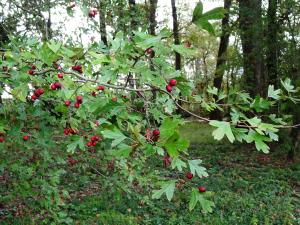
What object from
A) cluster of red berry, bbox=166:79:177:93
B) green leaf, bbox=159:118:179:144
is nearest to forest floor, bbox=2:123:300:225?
cluster of red berry, bbox=166:79:177:93

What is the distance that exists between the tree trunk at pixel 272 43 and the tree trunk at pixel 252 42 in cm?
31

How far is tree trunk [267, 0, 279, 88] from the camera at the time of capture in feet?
41.1

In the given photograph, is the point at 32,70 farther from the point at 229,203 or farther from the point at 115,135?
the point at 229,203

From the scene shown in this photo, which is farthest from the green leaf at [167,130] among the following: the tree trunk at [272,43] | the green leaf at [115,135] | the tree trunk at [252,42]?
the tree trunk at [272,43]

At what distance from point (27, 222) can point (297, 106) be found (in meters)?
8.40

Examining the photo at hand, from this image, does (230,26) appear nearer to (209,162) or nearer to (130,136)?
(209,162)

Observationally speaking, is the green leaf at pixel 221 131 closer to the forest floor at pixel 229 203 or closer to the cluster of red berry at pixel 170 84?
the cluster of red berry at pixel 170 84

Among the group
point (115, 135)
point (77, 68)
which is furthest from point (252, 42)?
point (115, 135)

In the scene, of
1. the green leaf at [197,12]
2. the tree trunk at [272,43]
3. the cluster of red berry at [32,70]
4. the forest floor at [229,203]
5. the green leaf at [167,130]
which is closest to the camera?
the green leaf at [167,130]

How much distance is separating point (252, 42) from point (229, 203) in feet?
22.6

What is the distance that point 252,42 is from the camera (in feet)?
43.3

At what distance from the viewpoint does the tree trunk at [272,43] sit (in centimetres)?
1253

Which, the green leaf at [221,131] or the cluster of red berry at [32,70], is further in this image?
the cluster of red berry at [32,70]

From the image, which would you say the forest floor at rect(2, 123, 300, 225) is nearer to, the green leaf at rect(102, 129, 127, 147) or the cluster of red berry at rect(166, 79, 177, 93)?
the cluster of red berry at rect(166, 79, 177, 93)
